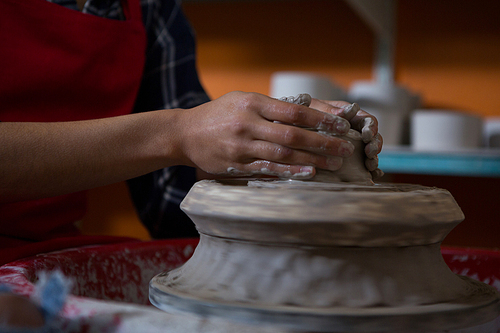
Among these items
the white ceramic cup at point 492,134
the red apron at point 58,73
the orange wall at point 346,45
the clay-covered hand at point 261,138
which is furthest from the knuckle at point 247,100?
the orange wall at point 346,45

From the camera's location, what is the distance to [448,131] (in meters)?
1.36

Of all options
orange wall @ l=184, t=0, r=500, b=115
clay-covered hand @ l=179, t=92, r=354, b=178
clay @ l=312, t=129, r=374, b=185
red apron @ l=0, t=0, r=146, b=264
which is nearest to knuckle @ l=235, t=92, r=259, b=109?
clay-covered hand @ l=179, t=92, r=354, b=178

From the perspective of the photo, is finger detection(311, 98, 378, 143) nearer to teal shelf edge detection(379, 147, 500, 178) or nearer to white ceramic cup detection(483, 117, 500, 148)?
teal shelf edge detection(379, 147, 500, 178)

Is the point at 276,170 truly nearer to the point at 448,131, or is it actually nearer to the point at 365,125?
the point at 365,125

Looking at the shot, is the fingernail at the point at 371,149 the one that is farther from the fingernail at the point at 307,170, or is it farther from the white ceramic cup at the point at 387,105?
the white ceramic cup at the point at 387,105

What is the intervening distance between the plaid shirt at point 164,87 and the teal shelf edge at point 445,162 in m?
0.69

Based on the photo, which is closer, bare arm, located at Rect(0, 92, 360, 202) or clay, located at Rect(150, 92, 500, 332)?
clay, located at Rect(150, 92, 500, 332)

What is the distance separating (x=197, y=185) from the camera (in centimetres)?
49

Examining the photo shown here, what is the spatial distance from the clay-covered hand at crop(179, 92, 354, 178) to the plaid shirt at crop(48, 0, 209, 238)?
0.36 metres

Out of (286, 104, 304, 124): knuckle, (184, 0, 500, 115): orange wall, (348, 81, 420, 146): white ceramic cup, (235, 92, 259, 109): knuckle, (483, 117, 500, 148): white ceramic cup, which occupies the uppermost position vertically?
(184, 0, 500, 115): orange wall

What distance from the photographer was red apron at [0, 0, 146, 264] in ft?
2.30

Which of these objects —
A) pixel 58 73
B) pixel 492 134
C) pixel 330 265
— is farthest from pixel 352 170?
pixel 492 134

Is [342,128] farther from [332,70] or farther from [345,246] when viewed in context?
[332,70]

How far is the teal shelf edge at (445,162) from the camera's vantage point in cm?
127
